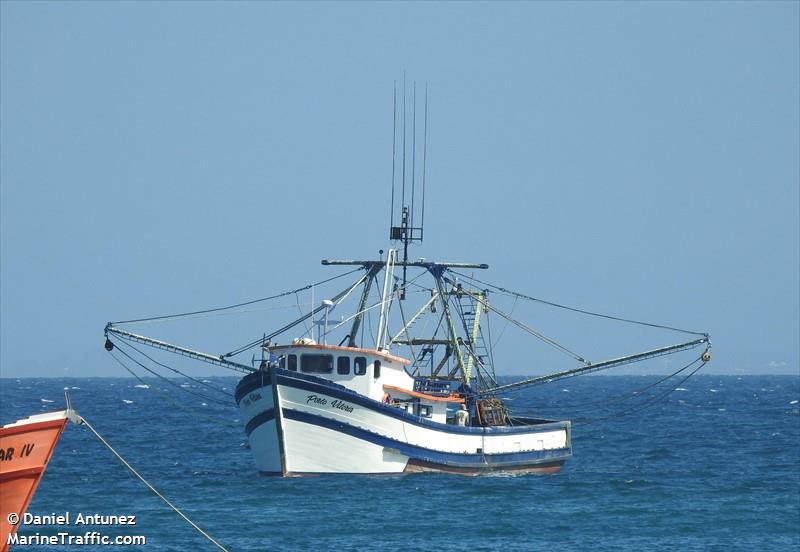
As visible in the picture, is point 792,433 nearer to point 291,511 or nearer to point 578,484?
point 578,484

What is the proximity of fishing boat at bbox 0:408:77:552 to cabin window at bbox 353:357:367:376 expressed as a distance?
2303cm

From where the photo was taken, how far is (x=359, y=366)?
51.0 meters

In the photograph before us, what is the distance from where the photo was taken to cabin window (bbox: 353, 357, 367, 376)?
5091cm

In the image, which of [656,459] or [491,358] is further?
[656,459]

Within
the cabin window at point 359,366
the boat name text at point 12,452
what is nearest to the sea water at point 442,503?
the cabin window at point 359,366

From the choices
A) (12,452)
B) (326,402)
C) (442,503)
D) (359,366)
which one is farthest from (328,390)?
(12,452)

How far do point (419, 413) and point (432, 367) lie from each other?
8.25 meters

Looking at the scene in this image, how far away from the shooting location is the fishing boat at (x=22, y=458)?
27.7 m

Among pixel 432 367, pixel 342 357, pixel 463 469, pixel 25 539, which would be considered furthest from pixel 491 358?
pixel 25 539

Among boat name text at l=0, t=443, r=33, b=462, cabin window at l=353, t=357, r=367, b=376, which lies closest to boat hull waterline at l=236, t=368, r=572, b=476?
cabin window at l=353, t=357, r=367, b=376

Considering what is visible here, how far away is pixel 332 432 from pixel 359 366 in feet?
9.23

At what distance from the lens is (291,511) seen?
144 ft

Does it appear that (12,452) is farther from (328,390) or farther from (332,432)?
(332,432)

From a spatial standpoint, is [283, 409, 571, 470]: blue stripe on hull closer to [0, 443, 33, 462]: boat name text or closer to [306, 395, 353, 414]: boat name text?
[306, 395, 353, 414]: boat name text
